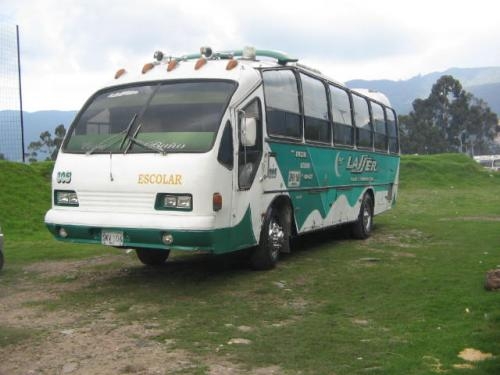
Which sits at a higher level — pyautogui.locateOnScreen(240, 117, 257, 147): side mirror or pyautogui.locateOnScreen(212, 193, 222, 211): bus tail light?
pyautogui.locateOnScreen(240, 117, 257, 147): side mirror

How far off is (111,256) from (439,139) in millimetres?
67289

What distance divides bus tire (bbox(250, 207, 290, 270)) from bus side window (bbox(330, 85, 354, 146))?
3072 mm

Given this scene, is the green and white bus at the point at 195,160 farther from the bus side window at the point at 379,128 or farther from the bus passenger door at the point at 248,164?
the bus side window at the point at 379,128

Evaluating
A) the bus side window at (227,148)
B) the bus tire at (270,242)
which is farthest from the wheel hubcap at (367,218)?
the bus side window at (227,148)

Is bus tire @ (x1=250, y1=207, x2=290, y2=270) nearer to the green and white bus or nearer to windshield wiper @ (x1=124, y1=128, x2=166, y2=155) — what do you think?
the green and white bus

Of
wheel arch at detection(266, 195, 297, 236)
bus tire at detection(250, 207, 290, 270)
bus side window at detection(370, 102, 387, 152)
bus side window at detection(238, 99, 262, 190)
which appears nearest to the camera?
bus side window at detection(238, 99, 262, 190)

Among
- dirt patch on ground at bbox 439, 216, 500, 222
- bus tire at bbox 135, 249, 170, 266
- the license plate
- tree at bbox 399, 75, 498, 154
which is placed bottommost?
dirt patch on ground at bbox 439, 216, 500, 222

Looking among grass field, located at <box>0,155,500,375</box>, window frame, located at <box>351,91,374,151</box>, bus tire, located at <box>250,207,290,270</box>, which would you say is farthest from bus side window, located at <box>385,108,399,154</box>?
bus tire, located at <box>250,207,290,270</box>

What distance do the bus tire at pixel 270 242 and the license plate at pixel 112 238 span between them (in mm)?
2174

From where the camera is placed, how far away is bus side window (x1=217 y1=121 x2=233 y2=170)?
776 cm

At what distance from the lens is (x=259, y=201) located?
29.0ft

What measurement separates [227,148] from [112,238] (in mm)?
1737

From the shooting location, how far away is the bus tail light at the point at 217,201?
24.7ft

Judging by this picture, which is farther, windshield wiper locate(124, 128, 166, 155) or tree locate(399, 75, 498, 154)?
tree locate(399, 75, 498, 154)
